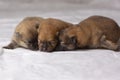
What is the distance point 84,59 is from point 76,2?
1.85 m

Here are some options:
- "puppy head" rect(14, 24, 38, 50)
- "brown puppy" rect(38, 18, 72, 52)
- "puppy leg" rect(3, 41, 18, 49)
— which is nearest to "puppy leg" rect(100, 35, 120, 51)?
"brown puppy" rect(38, 18, 72, 52)

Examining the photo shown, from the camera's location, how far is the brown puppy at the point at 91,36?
2.47 meters

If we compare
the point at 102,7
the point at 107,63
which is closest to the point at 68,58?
the point at 107,63

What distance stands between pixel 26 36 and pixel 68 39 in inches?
11.5

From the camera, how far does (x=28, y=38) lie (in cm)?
253

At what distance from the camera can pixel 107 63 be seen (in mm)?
2344

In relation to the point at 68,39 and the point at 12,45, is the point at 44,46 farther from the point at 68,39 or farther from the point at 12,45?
the point at 12,45

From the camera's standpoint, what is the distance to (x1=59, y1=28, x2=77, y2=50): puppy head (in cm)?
246

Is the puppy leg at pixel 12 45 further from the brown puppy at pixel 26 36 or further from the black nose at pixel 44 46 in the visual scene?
the black nose at pixel 44 46

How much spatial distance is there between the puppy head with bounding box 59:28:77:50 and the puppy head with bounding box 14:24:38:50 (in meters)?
0.18

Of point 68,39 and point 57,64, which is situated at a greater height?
point 68,39

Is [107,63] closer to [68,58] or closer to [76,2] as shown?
[68,58]

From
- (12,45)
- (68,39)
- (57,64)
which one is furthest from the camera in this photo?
(12,45)

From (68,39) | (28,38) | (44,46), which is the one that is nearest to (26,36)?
(28,38)
